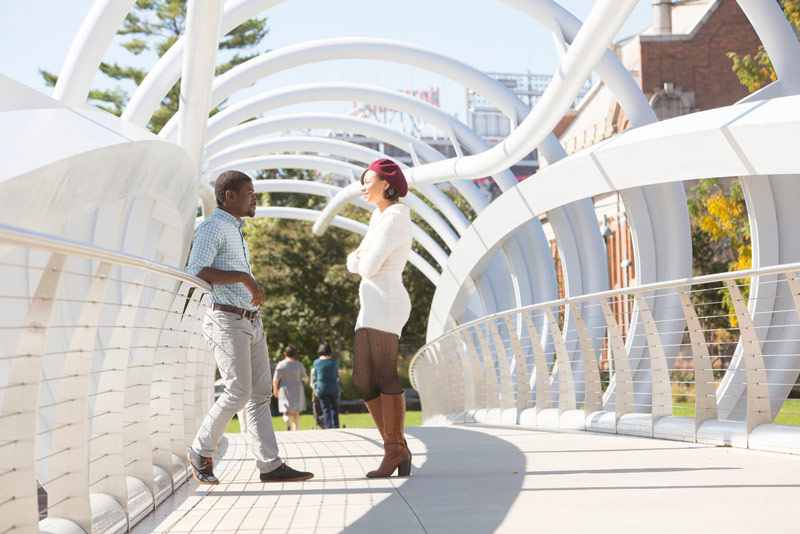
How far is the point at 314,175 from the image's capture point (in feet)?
168

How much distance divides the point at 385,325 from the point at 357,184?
19.0 metres

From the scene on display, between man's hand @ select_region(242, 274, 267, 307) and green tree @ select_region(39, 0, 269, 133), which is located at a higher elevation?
green tree @ select_region(39, 0, 269, 133)

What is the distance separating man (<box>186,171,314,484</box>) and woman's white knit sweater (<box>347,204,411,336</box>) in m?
0.66

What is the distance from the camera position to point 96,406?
14.6 feet

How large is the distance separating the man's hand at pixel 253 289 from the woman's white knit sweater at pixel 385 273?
1.96ft

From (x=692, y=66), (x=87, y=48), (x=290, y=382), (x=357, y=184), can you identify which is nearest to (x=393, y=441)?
(x=87, y=48)

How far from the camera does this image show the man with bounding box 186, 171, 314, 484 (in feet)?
18.5

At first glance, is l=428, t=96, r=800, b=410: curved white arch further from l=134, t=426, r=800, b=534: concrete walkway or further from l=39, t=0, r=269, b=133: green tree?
l=39, t=0, r=269, b=133: green tree

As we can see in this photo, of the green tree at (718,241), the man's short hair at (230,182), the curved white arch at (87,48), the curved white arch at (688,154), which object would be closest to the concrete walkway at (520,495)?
the man's short hair at (230,182)

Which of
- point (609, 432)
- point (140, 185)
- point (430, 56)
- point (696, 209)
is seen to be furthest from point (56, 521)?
point (696, 209)

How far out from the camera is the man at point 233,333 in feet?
18.5

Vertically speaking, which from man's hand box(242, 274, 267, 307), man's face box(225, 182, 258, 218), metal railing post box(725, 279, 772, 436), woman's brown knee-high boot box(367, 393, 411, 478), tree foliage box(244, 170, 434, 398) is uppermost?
tree foliage box(244, 170, 434, 398)

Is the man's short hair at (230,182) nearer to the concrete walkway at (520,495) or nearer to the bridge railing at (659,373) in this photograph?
the concrete walkway at (520,495)

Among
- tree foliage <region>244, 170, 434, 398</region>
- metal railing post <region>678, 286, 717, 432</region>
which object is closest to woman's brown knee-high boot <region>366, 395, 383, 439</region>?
metal railing post <region>678, 286, 717, 432</region>
